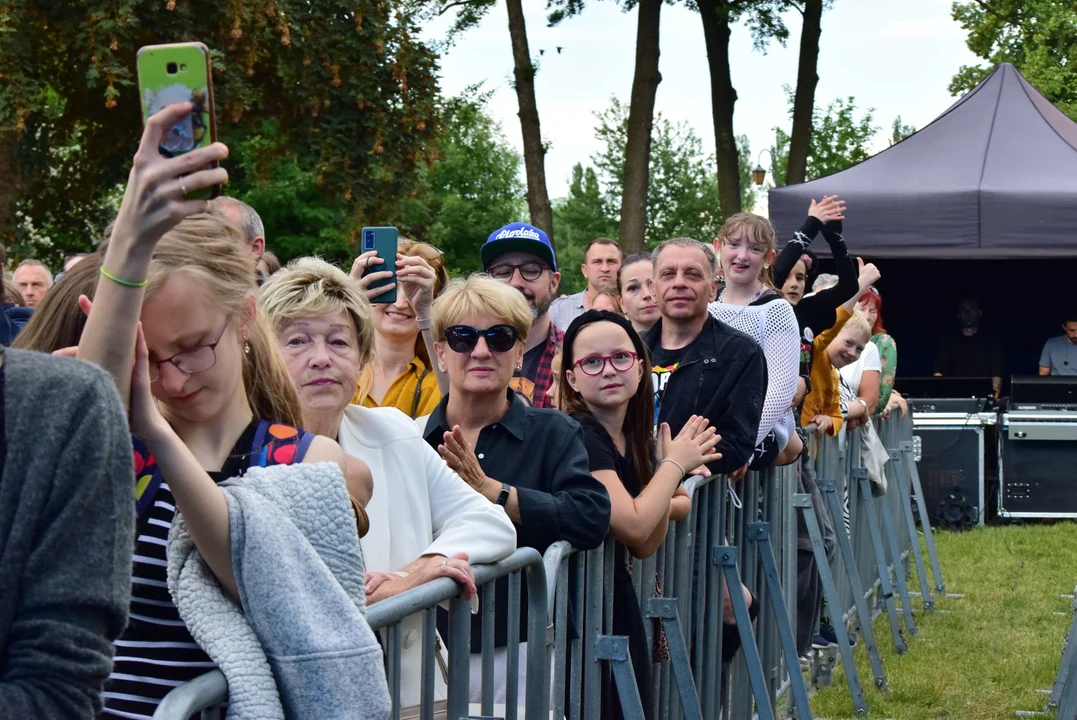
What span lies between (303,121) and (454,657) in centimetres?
1361

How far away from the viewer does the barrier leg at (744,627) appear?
4.82 meters

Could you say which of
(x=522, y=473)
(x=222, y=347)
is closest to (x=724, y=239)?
(x=522, y=473)

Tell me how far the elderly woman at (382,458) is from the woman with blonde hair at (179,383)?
0.28 m

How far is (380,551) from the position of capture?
2.72 metres

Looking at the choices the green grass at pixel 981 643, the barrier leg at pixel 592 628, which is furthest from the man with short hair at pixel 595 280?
the barrier leg at pixel 592 628

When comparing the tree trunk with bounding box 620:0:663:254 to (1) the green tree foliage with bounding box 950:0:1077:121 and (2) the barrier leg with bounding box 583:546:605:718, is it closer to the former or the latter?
(2) the barrier leg with bounding box 583:546:605:718

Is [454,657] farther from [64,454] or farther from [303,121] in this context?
[303,121]

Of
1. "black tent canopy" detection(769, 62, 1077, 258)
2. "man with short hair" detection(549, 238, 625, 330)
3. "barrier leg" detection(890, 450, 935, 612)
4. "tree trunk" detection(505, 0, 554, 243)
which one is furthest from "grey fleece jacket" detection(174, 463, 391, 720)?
"tree trunk" detection(505, 0, 554, 243)

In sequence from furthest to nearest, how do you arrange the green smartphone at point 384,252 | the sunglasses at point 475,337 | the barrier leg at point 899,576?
the barrier leg at point 899,576, the green smartphone at point 384,252, the sunglasses at point 475,337

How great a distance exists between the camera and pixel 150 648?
1.93m

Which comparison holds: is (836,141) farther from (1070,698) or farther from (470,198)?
(1070,698)

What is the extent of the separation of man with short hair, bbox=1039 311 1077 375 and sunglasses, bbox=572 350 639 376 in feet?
36.2

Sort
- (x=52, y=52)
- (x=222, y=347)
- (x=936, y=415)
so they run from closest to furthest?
(x=222, y=347)
(x=936, y=415)
(x=52, y=52)

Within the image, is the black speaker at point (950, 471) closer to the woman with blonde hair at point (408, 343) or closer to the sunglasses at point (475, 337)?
the woman with blonde hair at point (408, 343)
